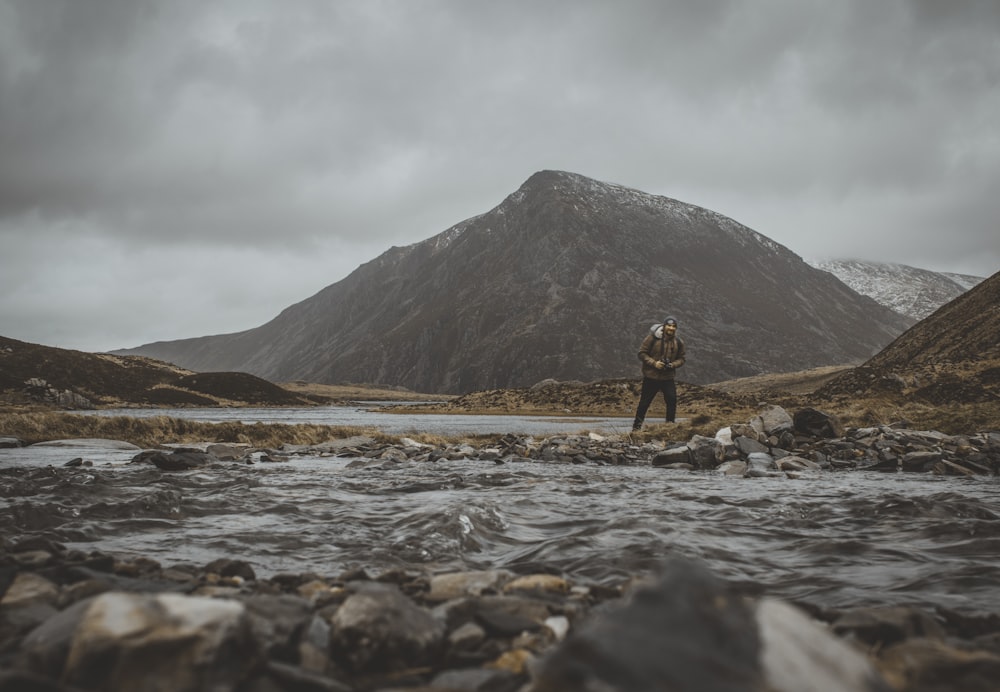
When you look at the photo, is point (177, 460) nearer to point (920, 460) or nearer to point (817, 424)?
point (920, 460)

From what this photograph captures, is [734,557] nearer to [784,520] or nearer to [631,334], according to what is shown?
[784,520]

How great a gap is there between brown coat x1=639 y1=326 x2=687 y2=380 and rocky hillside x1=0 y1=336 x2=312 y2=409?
77437mm

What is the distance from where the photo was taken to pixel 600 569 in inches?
244

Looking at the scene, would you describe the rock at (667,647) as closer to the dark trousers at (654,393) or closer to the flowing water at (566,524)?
the flowing water at (566,524)

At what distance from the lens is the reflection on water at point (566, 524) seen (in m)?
6.24

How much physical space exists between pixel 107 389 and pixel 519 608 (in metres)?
101

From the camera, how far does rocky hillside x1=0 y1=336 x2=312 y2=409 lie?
74500 mm

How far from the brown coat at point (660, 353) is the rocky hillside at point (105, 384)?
7744cm

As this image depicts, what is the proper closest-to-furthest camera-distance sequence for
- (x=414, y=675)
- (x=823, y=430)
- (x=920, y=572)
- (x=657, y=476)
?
(x=414, y=675) < (x=920, y=572) < (x=657, y=476) < (x=823, y=430)

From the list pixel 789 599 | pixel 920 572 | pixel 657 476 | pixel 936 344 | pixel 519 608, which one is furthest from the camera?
pixel 936 344

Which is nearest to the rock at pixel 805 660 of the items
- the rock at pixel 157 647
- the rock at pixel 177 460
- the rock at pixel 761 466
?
the rock at pixel 157 647

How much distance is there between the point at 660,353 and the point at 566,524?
14.3 metres

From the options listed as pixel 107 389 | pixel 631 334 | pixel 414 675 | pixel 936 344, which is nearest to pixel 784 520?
pixel 414 675

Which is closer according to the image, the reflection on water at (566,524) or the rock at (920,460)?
the reflection on water at (566,524)
